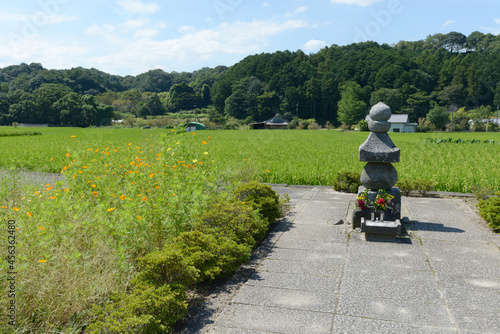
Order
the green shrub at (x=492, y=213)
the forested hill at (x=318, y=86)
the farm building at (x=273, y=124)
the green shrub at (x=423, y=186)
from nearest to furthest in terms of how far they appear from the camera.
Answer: the green shrub at (x=492, y=213) < the green shrub at (x=423, y=186) < the forested hill at (x=318, y=86) < the farm building at (x=273, y=124)

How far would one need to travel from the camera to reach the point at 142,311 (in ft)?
9.25

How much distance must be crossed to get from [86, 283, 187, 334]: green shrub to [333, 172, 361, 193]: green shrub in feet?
22.7

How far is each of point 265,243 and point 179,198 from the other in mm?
1563

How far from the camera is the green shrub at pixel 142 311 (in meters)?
2.61

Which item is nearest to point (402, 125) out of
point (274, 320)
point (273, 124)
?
point (273, 124)

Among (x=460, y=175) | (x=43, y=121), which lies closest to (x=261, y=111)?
(x=43, y=121)

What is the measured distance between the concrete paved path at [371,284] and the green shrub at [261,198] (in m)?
0.32

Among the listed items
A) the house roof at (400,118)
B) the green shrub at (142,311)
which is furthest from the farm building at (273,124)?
the green shrub at (142,311)

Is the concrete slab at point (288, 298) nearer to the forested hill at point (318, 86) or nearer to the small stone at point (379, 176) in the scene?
the small stone at point (379, 176)

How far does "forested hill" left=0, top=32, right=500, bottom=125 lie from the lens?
2906 inches

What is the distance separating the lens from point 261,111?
87.8 metres

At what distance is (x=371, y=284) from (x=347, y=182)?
18.5 ft

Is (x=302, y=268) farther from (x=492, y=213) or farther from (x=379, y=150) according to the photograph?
(x=492, y=213)

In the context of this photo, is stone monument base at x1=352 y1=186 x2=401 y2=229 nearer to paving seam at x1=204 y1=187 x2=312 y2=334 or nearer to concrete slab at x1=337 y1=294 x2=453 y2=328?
paving seam at x1=204 y1=187 x2=312 y2=334
